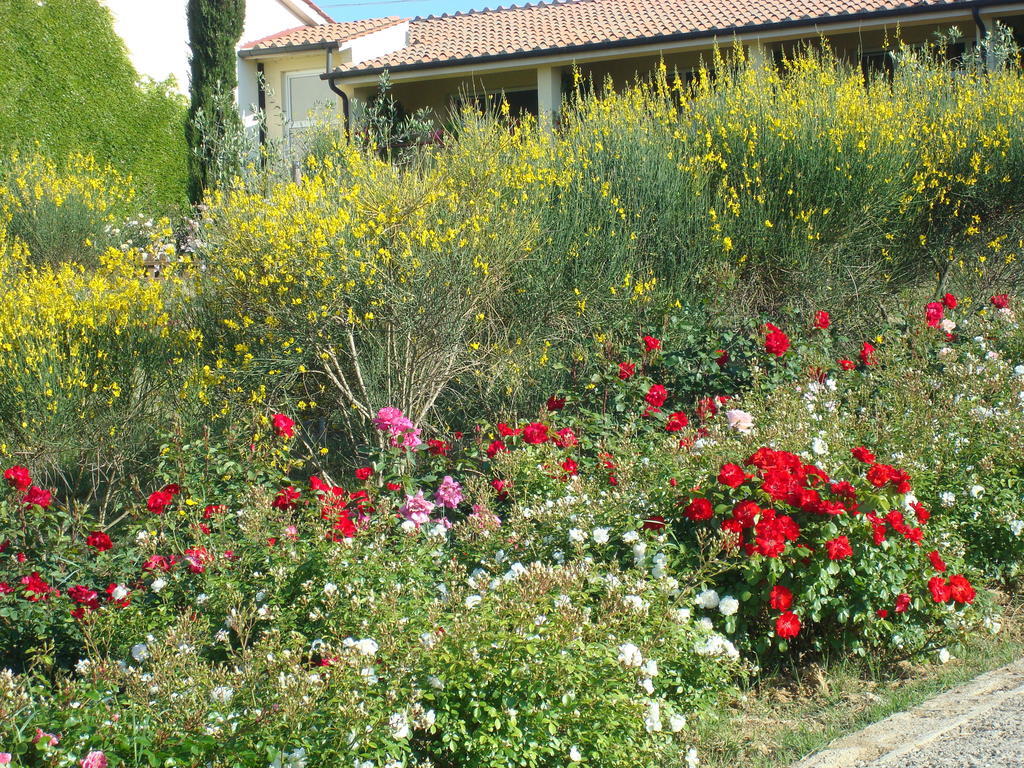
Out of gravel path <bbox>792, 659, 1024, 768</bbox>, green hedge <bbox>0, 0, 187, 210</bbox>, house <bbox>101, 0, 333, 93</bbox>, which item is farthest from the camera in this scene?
house <bbox>101, 0, 333, 93</bbox>

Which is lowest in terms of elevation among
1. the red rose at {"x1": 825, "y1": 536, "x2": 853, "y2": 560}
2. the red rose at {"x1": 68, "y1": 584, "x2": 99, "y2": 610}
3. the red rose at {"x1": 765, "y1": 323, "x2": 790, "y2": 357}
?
the red rose at {"x1": 68, "y1": 584, "x2": 99, "y2": 610}

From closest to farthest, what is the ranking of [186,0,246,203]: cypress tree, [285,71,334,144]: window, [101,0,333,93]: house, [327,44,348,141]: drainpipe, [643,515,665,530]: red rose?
[643,515,665,530]: red rose, [186,0,246,203]: cypress tree, [101,0,333,93]: house, [327,44,348,141]: drainpipe, [285,71,334,144]: window

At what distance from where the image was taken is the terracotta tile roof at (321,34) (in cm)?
2073

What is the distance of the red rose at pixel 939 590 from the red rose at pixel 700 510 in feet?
2.56

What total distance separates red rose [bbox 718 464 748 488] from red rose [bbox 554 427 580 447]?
4.54 ft

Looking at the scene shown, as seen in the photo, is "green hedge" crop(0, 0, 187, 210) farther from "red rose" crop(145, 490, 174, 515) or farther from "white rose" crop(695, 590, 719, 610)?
"white rose" crop(695, 590, 719, 610)

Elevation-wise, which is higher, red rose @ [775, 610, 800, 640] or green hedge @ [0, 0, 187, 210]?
green hedge @ [0, 0, 187, 210]

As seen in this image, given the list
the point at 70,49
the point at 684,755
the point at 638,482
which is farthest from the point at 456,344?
the point at 70,49

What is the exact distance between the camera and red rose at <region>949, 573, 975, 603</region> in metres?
3.38

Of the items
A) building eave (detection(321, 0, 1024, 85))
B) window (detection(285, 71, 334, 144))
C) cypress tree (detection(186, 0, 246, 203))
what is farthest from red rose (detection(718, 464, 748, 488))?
window (detection(285, 71, 334, 144))

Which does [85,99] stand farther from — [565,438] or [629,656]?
[629,656]

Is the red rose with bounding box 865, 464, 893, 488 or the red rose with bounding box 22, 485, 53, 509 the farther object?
the red rose with bounding box 22, 485, 53, 509

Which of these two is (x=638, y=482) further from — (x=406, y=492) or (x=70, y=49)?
(x=70, y=49)

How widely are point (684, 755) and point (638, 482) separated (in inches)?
50.5
